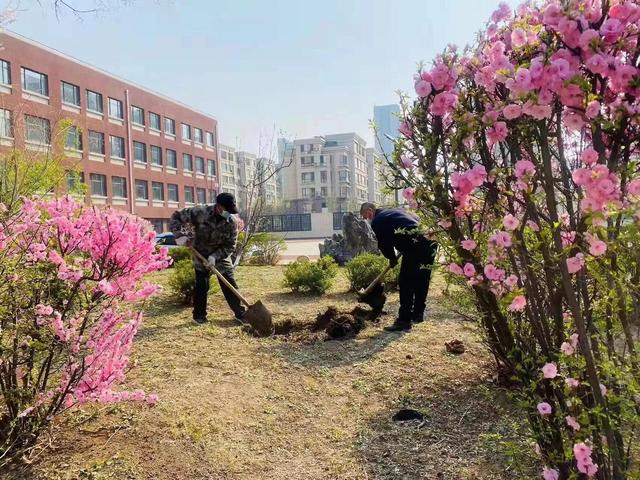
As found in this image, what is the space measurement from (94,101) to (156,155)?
23.9 ft

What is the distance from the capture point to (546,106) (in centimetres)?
130

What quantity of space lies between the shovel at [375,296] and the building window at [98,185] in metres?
30.0

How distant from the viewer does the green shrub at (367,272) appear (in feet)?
23.3

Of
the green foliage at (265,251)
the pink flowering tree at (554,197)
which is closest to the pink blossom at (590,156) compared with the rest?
the pink flowering tree at (554,197)

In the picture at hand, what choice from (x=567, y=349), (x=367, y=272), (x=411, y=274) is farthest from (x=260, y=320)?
(x=567, y=349)

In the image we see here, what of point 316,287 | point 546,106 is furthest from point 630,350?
point 316,287

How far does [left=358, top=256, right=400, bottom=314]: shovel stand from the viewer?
5.76 m

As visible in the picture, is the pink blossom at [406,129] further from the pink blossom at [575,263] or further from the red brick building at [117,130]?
the red brick building at [117,130]

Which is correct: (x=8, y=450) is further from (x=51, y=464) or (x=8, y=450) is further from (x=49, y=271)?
(x=49, y=271)

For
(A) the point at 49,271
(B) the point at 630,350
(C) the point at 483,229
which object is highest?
(C) the point at 483,229

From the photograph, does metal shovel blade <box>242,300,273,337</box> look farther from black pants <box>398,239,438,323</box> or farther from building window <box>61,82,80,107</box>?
building window <box>61,82,80,107</box>

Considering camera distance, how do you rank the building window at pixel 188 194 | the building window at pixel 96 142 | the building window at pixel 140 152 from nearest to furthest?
the building window at pixel 96 142
the building window at pixel 140 152
the building window at pixel 188 194

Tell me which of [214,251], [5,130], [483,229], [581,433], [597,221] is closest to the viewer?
[597,221]

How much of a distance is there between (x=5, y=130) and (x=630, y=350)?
25.8 m
